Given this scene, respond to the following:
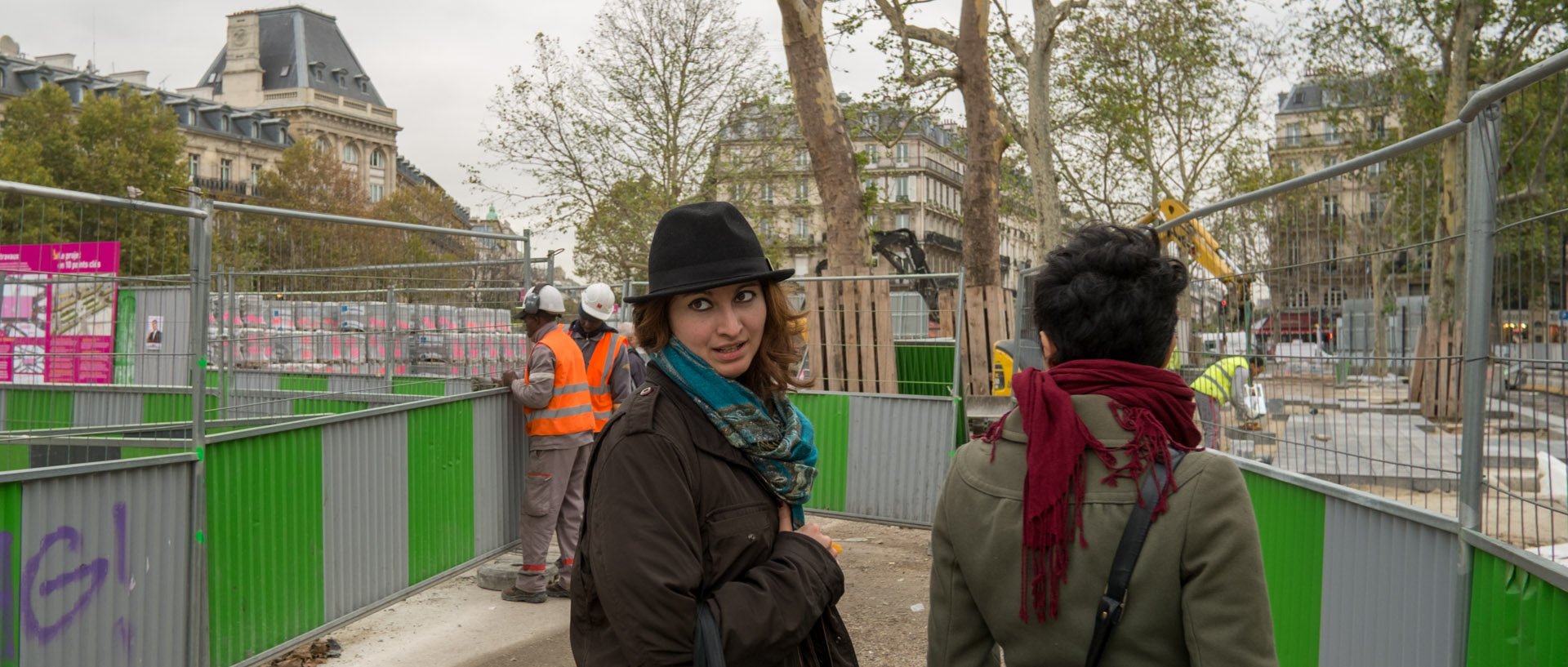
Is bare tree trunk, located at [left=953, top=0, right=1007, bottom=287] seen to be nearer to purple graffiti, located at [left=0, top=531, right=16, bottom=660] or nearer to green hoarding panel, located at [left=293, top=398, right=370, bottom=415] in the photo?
green hoarding panel, located at [left=293, top=398, right=370, bottom=415]

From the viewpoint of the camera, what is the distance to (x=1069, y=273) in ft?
7.01

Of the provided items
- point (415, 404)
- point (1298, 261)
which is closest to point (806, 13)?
point (415, 404)

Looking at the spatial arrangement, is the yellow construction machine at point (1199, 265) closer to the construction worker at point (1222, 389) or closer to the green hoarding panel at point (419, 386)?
the construction worker at point (1222, 389)

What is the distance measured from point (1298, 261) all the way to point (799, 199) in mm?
29682

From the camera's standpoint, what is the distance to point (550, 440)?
7355 mm

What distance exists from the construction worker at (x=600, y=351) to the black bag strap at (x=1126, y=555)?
572 centimetres

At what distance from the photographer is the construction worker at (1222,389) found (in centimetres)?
444

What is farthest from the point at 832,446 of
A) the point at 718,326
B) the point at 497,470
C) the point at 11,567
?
the point at 718,326

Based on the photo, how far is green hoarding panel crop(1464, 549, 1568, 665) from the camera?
251 cm

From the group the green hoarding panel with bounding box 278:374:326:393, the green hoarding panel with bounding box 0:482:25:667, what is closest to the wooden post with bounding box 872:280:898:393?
the green hoarding panel with bounding box 278:374:326:393

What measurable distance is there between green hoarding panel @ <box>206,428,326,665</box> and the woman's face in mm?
3862

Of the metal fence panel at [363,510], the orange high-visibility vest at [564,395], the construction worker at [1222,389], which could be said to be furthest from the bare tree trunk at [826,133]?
the construction worker at [1222,389]

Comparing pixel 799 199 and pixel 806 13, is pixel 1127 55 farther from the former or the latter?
pixel 806 13

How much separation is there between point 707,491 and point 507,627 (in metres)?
5.10
